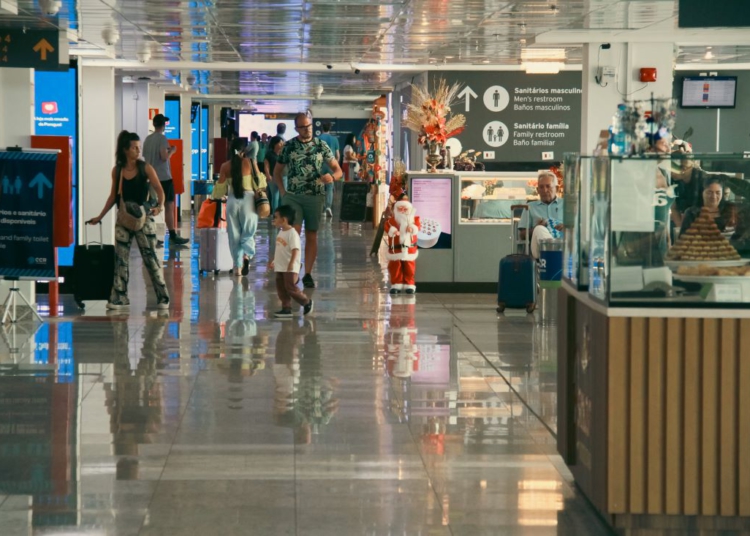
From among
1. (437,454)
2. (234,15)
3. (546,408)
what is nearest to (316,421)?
(437,454)

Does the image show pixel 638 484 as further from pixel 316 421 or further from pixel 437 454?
pixel 316 421

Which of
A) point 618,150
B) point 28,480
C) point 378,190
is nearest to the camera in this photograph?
point 618,150

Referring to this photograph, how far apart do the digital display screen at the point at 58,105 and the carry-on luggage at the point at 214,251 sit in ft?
4.60

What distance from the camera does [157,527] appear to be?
13.7 ft

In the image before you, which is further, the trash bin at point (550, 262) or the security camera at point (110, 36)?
the security camera at point (110, 36)

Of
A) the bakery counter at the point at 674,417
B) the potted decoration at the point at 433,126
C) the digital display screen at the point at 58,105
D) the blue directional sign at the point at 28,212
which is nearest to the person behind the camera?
the bakery counter at the point at 674,417

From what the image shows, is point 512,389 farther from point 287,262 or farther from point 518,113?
point 518,113

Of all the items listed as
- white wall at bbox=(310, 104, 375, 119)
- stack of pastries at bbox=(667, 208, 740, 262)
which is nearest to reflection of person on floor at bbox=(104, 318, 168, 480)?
stack of pastries at bbox=(667, 208, 740, 262)

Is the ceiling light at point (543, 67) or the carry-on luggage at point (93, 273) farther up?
the ceiling light at point (543, 67)

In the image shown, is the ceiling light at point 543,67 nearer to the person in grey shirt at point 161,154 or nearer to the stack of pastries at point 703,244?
the person in grey shirt at point 161,154

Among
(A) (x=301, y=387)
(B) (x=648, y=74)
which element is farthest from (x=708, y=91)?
(A) (x=301, y=387)

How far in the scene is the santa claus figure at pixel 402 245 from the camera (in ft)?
37.2

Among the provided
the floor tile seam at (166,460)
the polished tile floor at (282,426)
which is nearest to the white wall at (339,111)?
the polished tile floor at (282,426)

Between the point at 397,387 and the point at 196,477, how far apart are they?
7.16ft
